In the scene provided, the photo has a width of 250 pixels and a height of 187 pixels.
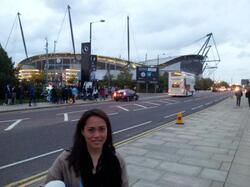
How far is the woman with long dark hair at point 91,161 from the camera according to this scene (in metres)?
2.40

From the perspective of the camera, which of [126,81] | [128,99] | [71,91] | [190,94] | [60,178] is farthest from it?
[126,81]

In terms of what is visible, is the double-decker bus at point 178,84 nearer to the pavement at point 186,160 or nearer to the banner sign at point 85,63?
the banner sign at point 85,63

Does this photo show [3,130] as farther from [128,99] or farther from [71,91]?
[128,99]

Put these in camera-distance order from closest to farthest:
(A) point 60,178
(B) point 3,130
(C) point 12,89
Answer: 1. (A) point 60,178
2. (B) point 3,130
3. (C) point 12,89

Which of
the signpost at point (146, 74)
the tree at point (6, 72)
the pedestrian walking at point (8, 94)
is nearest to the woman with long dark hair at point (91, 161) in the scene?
the pedestrian walking at point (8, 94)

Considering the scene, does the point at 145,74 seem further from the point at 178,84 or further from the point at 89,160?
the point at 89,160

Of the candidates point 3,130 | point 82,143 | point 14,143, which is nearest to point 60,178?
point 82,143

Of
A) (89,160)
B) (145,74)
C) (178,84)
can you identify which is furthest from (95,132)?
(145,74)

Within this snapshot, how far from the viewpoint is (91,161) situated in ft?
8.14

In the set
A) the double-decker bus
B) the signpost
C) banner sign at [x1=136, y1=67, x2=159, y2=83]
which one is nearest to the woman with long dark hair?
the double-decker bus

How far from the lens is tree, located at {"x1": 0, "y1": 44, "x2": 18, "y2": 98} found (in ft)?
104

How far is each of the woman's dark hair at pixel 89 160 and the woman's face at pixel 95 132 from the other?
29 mm

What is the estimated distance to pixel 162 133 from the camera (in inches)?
487

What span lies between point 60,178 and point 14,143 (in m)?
8.17
